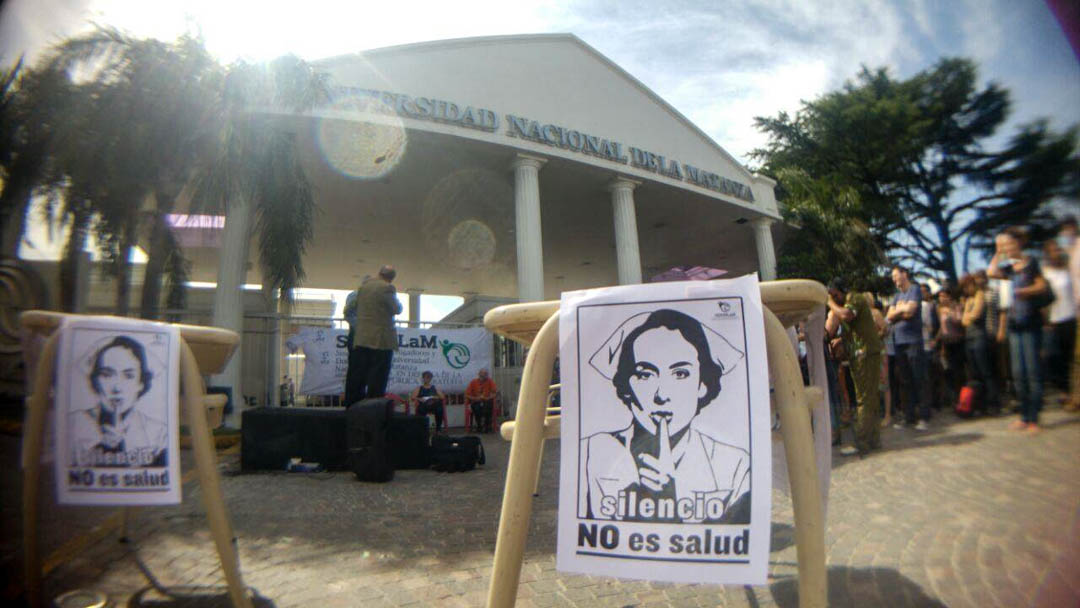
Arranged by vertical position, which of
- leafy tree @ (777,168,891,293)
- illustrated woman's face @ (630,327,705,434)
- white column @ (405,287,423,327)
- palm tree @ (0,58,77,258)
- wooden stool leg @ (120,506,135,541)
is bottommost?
wooden stool leg @ (120,506,135,541)

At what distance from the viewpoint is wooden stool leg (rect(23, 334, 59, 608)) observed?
1.30 m

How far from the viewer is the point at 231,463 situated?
4.49 meters

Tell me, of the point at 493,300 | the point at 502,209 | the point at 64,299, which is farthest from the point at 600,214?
the point at 64,299

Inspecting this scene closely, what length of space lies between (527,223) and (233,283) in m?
5.84

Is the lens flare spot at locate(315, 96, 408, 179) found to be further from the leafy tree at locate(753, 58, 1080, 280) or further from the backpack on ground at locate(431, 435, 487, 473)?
the leafy tree at locate(753, 58, 1080, 280)

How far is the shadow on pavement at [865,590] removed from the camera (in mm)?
1436

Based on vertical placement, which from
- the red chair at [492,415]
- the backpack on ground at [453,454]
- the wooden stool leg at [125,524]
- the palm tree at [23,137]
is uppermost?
the palm tree at [23,137]

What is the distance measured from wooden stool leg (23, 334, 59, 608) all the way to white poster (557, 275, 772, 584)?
1436mm

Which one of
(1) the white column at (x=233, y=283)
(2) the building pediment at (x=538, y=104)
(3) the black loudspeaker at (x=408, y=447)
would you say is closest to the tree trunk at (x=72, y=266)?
(3) the black loudspeaker at (x=408, y=447)

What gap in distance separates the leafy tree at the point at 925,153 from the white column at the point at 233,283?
8.98m

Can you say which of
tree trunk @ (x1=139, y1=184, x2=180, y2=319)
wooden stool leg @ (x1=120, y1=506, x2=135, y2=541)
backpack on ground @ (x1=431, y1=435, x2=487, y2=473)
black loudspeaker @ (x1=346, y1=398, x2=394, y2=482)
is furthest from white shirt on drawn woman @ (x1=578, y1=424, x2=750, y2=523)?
backpack on ground @ (x1=431, y1=435, x2=487, y2=473)

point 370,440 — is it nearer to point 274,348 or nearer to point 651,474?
point 651,474

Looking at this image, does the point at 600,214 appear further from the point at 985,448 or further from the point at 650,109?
the point at 985,448

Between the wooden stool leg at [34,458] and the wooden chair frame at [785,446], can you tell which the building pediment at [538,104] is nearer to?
the wooden stool leg at [34,458]
